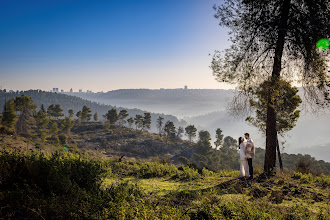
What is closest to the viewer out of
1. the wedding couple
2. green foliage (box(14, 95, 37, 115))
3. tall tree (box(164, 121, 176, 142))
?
the wedding couple

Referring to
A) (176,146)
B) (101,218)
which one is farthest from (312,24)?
(176,146)

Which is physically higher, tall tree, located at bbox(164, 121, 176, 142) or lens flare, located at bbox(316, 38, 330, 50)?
lens flare, located at bbox(316, 38, 330, 50)

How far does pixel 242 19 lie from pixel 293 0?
2330mm

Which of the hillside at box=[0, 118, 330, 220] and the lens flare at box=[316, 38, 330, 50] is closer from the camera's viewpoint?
the hillside at box=[0, 118, 330, 220]

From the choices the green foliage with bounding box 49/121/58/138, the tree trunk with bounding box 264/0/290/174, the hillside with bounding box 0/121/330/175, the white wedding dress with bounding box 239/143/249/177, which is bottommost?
the hillside with bounding box 0/121/330/175

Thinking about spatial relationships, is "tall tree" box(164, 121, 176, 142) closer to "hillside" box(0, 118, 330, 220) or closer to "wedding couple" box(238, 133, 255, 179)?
"hillside" box(0, 118, 330, 220)

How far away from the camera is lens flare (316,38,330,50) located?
24.4 ft

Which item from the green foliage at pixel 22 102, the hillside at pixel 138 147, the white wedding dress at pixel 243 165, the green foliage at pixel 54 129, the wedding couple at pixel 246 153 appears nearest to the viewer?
the wedding couple at pixel 246 153

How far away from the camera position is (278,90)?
870cm

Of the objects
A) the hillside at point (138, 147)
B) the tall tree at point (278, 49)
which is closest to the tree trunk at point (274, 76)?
the tall tree at point (278, 49)

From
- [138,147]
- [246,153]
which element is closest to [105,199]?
[246,153]

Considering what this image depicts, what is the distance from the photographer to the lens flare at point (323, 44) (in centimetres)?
744

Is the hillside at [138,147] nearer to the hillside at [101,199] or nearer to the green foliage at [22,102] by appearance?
the green foliage at [22,102]

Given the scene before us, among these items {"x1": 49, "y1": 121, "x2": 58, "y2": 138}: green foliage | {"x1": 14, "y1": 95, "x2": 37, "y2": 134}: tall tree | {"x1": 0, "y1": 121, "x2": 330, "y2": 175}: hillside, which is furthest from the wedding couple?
{"x1": 14, "y1": 95, "x2": 37, "y2": 134}: tall tree
